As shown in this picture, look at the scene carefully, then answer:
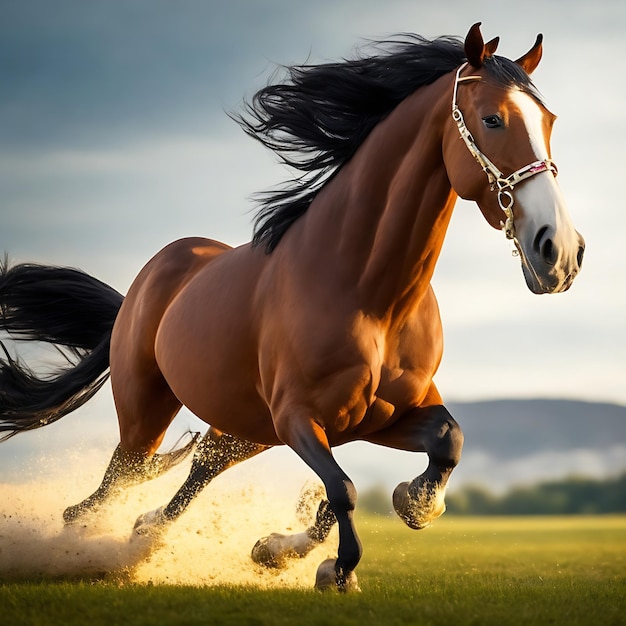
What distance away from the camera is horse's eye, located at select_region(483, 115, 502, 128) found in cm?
418

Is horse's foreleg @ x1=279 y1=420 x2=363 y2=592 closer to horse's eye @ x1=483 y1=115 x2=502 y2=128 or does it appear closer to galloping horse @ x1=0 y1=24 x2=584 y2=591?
galloping horse @ x1=0 y1=24 x2=584 y2=591

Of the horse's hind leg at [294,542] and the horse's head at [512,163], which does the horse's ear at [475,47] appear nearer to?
the horse's head at [512,163]

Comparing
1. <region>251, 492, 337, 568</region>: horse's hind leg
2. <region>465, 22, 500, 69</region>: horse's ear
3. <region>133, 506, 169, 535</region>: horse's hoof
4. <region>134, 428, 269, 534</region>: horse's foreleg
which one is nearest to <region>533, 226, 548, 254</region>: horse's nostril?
<region>465, 22, 500, 69</region>: horse's ear

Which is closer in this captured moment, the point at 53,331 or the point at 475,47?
the point at 475,47

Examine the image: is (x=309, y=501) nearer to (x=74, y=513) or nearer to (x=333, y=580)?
(x=333, y=580)

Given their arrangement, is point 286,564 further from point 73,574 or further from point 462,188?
point 462,188

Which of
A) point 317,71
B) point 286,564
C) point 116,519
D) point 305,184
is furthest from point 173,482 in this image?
point 317,71


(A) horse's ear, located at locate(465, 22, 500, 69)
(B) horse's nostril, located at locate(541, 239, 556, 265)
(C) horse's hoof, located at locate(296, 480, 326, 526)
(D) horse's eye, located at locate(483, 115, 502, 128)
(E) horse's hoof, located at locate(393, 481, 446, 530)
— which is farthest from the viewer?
(C) horse's hoof, located at locate(296, 480, 326, 526)

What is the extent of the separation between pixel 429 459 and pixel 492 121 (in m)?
1.80

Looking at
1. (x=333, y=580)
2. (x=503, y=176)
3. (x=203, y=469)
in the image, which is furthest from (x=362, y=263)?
(x=203, y=469)

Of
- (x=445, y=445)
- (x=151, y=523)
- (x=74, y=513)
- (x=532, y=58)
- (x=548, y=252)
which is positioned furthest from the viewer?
(x=74, y=513)

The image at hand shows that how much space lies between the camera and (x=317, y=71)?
5.39 meters

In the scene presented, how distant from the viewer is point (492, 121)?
4195 mm

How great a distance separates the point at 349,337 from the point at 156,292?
2.17 m
